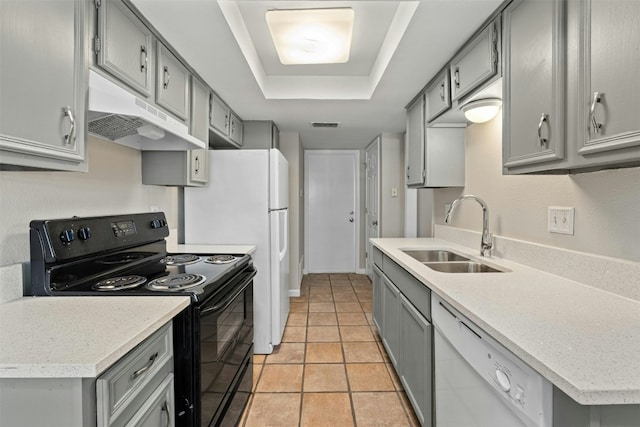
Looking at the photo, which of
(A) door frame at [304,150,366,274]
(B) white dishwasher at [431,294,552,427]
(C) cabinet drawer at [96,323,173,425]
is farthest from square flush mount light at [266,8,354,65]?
(A) door frame at [304,150,366,274]

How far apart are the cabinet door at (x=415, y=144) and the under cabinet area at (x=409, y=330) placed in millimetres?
737

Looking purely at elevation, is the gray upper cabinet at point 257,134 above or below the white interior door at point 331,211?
above

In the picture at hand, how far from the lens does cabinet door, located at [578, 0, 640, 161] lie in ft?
2.89

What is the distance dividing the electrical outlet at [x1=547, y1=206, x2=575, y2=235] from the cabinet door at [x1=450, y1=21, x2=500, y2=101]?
0.71 m

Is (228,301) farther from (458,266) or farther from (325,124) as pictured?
(325,124)

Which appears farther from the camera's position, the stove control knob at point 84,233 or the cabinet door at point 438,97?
the cabinet door at point 438,97

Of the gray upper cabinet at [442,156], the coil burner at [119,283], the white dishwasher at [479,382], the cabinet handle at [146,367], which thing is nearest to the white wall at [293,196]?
the gray upper cabinet at [442,156]

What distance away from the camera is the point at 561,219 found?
1.47 meters

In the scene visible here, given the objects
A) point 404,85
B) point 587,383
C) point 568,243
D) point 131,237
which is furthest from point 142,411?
point 404,85

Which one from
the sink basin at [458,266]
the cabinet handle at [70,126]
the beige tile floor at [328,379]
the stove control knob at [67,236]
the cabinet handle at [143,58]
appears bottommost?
the beige tile floor at [328,379]

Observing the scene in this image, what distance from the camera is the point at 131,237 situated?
65.4 inches

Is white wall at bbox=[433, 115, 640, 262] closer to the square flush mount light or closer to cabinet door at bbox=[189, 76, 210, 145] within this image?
the square flush mount light

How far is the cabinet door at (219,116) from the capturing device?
2.63 meters

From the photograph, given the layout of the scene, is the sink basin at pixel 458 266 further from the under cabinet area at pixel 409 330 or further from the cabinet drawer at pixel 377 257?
the cabinet drawer at pixel 377 257
